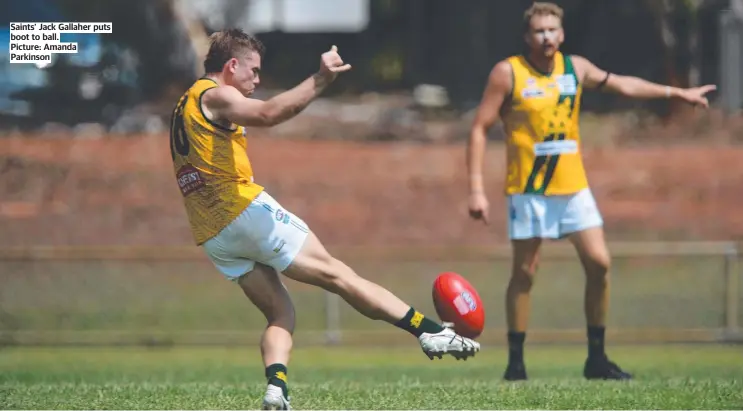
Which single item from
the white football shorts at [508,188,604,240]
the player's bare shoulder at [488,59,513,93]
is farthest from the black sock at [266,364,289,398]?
the player's bare shoulder at [488,59,513,93]

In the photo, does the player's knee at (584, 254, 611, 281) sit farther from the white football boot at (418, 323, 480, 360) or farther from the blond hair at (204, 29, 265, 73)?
the blond hair at (204, 29, 265, 73)

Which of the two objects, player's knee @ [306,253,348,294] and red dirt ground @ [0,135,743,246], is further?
red dirt ground @ [0,135,743,246]

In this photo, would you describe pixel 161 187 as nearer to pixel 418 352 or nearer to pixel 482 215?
pixel 418 352

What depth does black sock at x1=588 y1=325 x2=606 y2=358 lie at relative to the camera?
870cm

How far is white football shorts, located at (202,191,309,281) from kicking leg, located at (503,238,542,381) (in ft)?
7.92

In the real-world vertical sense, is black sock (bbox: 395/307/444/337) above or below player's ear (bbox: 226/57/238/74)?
below

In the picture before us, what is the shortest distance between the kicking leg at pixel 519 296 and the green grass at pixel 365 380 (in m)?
0.18

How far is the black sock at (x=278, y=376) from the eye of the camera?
6426 mm

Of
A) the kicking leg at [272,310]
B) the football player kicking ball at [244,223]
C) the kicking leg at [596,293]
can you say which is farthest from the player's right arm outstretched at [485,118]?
the kicking leg at [272,310]

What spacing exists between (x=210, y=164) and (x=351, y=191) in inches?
667

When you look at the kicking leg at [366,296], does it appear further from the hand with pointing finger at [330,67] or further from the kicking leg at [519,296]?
the kicking leg at [519,296]

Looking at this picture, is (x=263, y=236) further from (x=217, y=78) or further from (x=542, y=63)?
(x=542, y=63)

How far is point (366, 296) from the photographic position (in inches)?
263

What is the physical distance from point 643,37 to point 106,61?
366 inches
